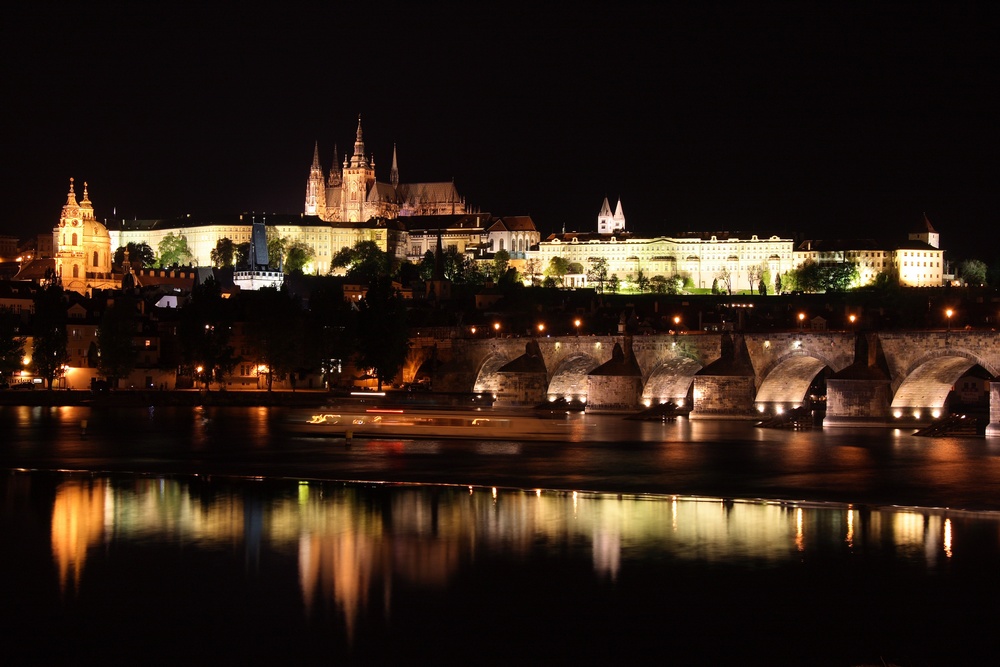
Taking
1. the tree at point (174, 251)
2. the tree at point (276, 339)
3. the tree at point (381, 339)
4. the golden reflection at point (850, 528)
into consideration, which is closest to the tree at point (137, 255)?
the tree at point (174, 251)

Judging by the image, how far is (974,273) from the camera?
158 m

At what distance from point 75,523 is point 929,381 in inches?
1302

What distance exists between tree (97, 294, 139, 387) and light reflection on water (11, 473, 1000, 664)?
38.4m

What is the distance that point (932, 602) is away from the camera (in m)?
20.5

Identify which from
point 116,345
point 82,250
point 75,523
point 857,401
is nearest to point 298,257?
point 82,250

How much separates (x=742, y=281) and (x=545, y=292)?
39.7 meters

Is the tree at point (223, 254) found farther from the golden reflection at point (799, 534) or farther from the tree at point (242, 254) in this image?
the golden reflection at point (799, 534)

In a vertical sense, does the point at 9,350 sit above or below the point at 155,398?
above

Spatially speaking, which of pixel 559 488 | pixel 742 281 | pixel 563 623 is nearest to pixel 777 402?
pixel 559 488

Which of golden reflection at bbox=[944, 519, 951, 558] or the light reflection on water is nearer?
the light reflection on water

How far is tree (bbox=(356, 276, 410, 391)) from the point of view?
237 ft

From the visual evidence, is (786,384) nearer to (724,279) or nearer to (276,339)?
(276,339)

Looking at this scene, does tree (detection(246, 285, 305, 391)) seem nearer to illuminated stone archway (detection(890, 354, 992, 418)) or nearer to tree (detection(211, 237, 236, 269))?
illuminated stone archway (detection(890, 354, 992, 418))

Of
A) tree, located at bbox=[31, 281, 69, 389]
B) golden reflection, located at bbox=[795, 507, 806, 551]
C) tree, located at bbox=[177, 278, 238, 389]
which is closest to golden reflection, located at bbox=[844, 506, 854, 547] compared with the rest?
golden reflection, located at bbox=[795, 507, 806, 551]
